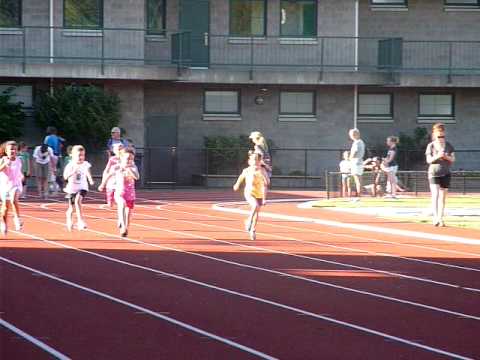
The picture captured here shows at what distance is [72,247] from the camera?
19453mm

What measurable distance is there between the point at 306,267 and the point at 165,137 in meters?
25.5

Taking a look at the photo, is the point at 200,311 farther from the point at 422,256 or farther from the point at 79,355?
the point at 422,256

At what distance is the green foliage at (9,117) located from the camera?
121 ft

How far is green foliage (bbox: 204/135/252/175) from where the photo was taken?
133 feet

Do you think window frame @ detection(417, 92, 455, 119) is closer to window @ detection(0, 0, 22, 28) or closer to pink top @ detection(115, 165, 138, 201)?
window @ detection(0, 0, 22, 28)

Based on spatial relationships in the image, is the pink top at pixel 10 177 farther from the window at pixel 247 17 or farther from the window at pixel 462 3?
the window at pixel 462 3

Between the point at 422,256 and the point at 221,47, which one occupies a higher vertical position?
the point at 221,47

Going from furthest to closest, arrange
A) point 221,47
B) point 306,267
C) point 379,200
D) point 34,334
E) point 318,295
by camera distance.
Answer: point 221,47
point 379,200
point 306,267
point 318,295
point 34,334

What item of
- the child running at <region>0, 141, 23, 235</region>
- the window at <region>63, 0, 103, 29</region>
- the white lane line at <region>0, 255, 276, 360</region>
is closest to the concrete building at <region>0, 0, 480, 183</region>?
the window at <region>63, 0, 103, 29</region>

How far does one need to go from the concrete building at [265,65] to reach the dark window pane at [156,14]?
52mm

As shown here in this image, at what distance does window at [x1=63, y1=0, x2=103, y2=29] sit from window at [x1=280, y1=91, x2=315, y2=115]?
7.64 m

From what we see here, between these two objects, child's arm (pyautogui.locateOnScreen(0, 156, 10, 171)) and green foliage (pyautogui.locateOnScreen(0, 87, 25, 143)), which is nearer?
child's arm (pyautogui.locateOnScreen(0, 156, 10, 171))

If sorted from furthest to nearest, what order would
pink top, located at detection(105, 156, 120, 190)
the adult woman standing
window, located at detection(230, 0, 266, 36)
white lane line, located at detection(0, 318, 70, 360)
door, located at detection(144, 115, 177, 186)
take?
window, located at detection(230, 0, 266, 36), door, located at detection(144, 115, 177, 186), the adult woman standing, pink top, located at detection(105, 156, 120, 190), white lane line, located at detection(0, 318, 70, 360)

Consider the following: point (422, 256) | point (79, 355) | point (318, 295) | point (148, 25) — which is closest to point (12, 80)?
point (148, 25)
